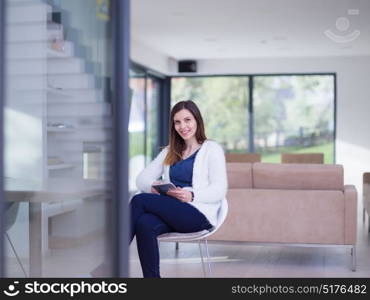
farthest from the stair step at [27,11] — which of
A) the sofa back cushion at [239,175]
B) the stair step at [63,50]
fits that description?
the sofa back cushion at [239,175]

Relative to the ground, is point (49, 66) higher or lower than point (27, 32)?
lower

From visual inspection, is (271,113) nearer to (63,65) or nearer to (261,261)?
(261,261)

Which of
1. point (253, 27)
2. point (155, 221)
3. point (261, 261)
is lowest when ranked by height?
point (261, 261)

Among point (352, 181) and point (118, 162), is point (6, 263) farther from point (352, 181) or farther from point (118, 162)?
point (352, 181)

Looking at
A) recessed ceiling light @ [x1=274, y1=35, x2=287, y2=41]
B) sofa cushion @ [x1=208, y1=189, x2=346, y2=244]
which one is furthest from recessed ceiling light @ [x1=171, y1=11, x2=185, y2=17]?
sofa cushion @ [x1=208, y1=189, x2=346, y2=244]

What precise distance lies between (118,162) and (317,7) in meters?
6.49

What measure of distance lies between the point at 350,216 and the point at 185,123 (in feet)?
5.88

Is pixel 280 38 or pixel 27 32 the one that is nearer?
Answer: pixel 27 32

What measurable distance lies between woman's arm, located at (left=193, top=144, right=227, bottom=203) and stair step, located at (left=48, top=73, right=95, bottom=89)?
1309 millimetres

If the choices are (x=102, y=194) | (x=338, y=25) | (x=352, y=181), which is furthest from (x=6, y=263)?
(x=352, y=181)

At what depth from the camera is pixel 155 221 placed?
138 inches

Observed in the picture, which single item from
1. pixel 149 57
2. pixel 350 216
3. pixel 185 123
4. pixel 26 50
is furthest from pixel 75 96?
pixel 149 57

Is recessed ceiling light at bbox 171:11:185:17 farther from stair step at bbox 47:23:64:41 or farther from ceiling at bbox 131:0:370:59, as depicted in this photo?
stair step at bbox 47:23:64:41

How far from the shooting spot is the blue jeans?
3.45 metres
